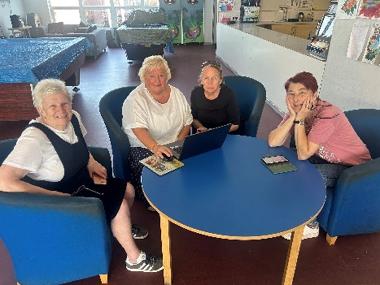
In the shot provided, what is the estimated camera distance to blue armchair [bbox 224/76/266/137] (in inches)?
100

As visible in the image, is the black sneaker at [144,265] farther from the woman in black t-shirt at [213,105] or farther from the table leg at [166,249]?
the woman in black t-shirt at [213,105]

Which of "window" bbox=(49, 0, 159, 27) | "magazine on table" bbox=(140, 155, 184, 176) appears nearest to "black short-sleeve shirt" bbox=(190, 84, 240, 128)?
"magazine on table" bbox=(140, 155, 184, 176)

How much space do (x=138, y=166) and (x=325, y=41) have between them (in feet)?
8.17

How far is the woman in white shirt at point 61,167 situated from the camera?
139 centimetres

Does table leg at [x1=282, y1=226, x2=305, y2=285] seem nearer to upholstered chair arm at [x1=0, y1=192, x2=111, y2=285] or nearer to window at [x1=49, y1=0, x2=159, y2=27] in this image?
upholstered chair arm at [x1=0, y1=192, x2=111, y2=285]

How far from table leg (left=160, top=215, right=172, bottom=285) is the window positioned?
10096 mm

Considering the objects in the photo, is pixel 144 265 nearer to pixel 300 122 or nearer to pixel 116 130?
pixel 116 130

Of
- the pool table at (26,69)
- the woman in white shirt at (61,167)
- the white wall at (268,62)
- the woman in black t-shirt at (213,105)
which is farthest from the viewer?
the white wall at (268,62)

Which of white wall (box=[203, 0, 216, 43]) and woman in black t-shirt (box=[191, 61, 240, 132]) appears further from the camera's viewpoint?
white wall (box=[203, 0, 216, 43])

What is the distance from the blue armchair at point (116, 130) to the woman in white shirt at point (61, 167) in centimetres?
30

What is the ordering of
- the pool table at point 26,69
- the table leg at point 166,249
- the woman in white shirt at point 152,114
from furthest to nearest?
the pool table at point 26,69 < the woman in white shirt at point 152,114 < the table leg at point 166,249

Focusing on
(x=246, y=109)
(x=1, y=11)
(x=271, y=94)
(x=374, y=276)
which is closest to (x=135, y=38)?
(x=271, y=94)

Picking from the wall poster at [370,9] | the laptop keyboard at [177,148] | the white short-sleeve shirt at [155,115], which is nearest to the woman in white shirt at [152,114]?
the white short-sleeve shirt at [155,115]

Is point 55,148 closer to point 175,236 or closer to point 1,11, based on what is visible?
point 175,236
